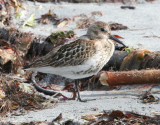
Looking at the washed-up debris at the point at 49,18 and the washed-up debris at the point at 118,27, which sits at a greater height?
the washed-up debris at the point at 49,18

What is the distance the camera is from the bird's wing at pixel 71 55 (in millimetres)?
5113

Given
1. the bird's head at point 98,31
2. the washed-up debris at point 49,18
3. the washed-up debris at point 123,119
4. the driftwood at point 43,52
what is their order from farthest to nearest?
the washed-up debris at point 49,18
the driftwood at point 43,52
the bird's head at point 98,31
the washed-up debris at point 123,119

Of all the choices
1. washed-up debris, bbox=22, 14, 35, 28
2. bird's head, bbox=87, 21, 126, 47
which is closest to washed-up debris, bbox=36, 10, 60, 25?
Answer: washed-up debris, bbox=22, 14, 35, 28

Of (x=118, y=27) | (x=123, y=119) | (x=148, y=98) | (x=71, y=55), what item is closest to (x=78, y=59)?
(x=71, y=55)

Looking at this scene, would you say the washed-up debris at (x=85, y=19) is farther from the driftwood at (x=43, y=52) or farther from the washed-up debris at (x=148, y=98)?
the washed-up debris at (x=148, y=98)

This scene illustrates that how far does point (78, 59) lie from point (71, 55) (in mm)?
119

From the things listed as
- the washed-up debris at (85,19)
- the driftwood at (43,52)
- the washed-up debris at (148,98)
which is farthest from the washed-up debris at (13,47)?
the washed-up debris at (148,98)

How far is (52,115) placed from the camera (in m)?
4.43

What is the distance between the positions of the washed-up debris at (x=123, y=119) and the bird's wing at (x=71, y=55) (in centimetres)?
A: 113

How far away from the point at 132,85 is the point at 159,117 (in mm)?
1519

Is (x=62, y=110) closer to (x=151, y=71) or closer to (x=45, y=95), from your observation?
(x=45, y=95)

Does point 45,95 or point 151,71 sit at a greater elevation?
point 151,71

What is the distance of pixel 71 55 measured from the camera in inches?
204

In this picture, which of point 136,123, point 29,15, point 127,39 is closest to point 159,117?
point 136,123
